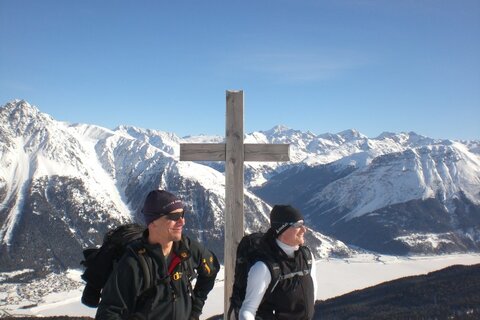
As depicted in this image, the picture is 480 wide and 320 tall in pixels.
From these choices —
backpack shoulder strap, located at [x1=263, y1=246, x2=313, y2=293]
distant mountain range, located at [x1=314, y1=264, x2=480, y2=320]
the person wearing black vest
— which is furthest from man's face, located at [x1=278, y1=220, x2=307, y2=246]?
distant mountain range, located at [x1=314, y1=264, x2=480, y2=320]

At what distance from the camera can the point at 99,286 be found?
21.1ft

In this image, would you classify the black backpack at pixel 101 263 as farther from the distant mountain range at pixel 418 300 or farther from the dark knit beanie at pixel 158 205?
the distant mountain range at pixel 418 300

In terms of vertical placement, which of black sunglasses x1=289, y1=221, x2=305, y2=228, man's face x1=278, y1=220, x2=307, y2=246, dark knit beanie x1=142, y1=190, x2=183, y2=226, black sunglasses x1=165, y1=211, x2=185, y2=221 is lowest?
man's face x1=278, y1=220, x2=307, y2=246

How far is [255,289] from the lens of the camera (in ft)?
23.0

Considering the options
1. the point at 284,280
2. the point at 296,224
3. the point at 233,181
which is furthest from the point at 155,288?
the point at 233,181

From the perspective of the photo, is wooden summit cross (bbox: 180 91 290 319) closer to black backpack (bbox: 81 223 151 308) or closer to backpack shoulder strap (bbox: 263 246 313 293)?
backpack shoulder strap (bbox: 263 246 313 293)

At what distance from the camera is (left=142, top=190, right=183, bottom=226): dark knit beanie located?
255 inches

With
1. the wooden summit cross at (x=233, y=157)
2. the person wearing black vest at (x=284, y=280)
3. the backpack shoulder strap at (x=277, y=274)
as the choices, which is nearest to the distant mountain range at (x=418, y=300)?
the wooden summit cross at (x=233, y=157)

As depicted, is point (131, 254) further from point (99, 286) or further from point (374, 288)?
point (374, 288)

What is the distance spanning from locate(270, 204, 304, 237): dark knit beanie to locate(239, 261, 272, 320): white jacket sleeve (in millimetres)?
705

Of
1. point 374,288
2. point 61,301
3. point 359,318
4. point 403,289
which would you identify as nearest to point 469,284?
point 403,289

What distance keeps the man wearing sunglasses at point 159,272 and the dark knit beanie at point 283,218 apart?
1269mm

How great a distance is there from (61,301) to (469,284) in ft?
455

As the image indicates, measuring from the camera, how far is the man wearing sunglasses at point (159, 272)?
5.90m
